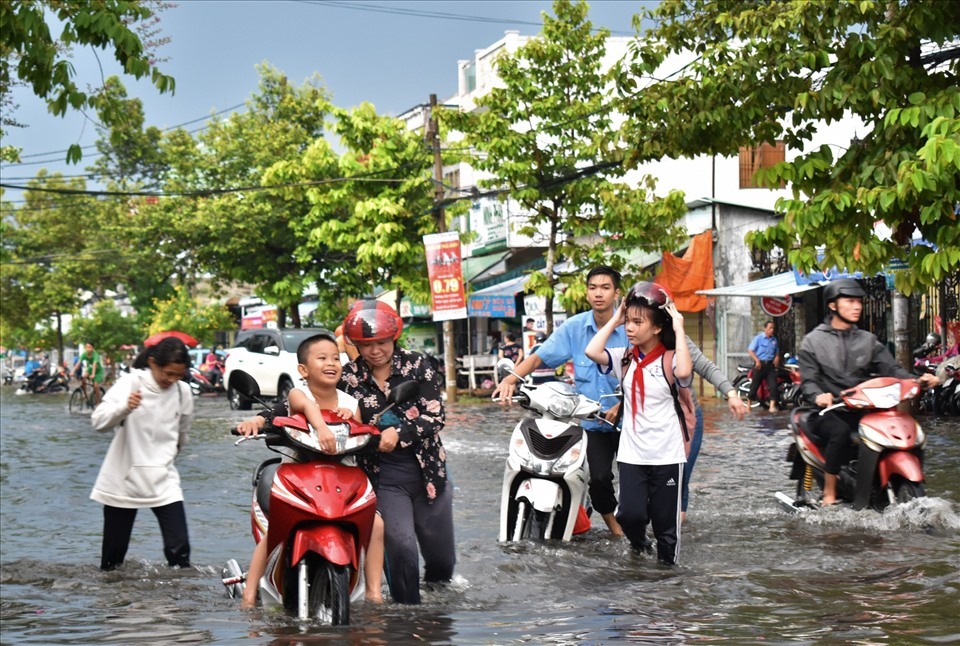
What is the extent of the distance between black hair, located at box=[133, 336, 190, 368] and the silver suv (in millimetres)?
20084

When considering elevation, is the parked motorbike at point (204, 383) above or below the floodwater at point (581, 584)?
above

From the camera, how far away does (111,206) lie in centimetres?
5731

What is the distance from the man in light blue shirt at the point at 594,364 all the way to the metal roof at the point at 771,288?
15.0m

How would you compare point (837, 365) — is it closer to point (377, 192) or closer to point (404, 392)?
point (404, 392)

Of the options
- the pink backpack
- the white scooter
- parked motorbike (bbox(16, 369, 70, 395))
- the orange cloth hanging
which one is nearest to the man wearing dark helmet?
the pink backpack

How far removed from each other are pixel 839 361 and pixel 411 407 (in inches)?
154

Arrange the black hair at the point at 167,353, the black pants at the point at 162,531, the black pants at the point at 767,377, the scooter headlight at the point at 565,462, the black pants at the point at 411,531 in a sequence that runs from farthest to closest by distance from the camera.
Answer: the black pants at the point at 767,377 → the scooter headlight at the point at 565,462 → the black pants at the point at 162,531 → the black hair at the point at 167,353 → the black pants at the point at 411,531

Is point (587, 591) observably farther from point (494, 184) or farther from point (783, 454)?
point (494, 184)

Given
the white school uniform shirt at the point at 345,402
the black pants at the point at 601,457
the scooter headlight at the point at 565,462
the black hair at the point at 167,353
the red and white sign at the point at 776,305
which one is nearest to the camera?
the white school uniform shirt at the point at 345,402

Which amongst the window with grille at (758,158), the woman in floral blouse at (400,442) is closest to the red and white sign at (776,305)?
the window with grille at (758,158)

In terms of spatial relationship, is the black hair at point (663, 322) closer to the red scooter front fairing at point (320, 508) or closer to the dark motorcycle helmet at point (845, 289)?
the dark motorcycle helmet at point (845, 289)

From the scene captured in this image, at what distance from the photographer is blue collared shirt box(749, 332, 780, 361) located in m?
23.1

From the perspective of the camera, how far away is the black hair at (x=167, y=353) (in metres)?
7.36

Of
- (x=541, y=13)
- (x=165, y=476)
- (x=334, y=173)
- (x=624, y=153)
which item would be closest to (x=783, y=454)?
(x=624, y=153)
